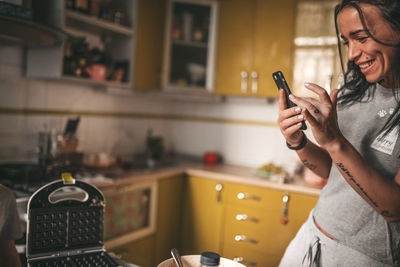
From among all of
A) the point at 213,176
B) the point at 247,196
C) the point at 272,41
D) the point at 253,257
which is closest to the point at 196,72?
the point at 272,41

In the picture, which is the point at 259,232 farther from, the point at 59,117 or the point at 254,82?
the point at 59,117

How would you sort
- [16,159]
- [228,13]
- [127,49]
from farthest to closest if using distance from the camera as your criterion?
[228,13], [127,49], [16,159]

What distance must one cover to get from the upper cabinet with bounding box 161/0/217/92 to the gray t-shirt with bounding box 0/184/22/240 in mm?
1933

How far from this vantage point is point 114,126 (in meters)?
2.98

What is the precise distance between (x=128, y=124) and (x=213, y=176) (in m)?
0.92

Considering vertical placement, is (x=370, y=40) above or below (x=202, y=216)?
above

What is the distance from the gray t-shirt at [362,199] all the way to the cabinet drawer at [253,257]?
131cm

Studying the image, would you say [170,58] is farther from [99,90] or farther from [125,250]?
[125,250]

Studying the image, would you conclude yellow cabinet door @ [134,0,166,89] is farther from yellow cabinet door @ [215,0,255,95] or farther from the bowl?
yellow cabinet door @ [215,0,255,95]

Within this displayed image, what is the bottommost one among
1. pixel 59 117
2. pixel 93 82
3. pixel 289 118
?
pixel 59 117

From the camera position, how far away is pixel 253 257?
251 cm

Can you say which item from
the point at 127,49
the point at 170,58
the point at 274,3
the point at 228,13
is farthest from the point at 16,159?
→ the point at 274,3

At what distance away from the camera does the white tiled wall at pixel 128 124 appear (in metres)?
2.22

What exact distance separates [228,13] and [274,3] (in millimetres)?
373
